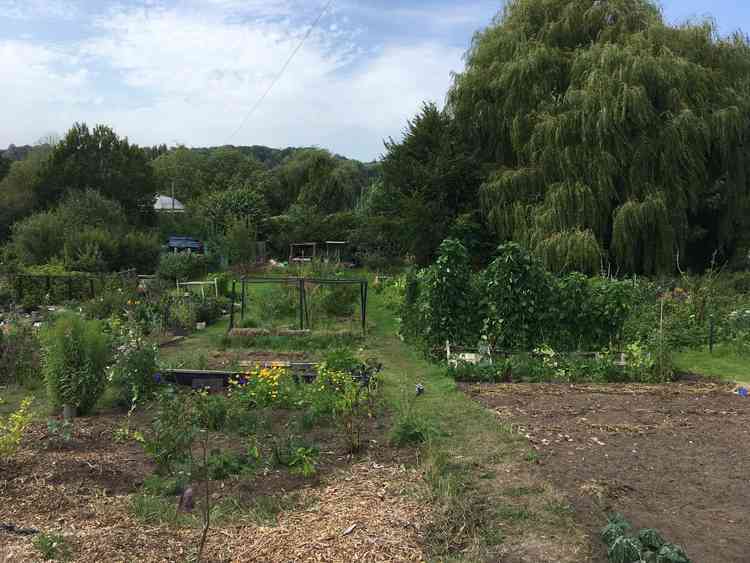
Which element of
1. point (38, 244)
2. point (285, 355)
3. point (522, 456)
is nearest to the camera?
point (522, 456)

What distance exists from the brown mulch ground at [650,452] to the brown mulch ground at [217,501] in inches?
47.0

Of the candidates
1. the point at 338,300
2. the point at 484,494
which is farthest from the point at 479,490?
the point at 338,300

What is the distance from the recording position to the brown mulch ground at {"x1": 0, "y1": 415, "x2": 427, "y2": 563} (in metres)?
3.51

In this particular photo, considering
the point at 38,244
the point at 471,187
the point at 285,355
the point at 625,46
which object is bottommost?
the point at 285,355

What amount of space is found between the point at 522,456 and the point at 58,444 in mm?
3841

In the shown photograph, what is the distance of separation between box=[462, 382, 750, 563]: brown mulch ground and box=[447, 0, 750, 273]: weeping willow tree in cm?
935

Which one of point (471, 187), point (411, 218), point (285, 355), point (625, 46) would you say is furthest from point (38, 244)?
point (625, 46)

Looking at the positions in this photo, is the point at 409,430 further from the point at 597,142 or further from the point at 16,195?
the point at 16,195

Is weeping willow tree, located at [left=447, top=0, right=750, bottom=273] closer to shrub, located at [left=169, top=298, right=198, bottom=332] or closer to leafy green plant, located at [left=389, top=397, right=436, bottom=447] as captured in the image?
shrub, located at [left=169, top=298, right=198, bottom=332]

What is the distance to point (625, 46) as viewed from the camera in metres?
18.2

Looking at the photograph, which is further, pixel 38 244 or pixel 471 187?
pixel 38 244

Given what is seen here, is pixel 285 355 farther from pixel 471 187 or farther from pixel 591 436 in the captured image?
pixel 471 187

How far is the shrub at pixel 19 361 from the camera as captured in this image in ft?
27.1

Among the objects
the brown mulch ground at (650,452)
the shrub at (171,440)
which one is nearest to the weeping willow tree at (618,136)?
the brown mulch ground at (650,452)
